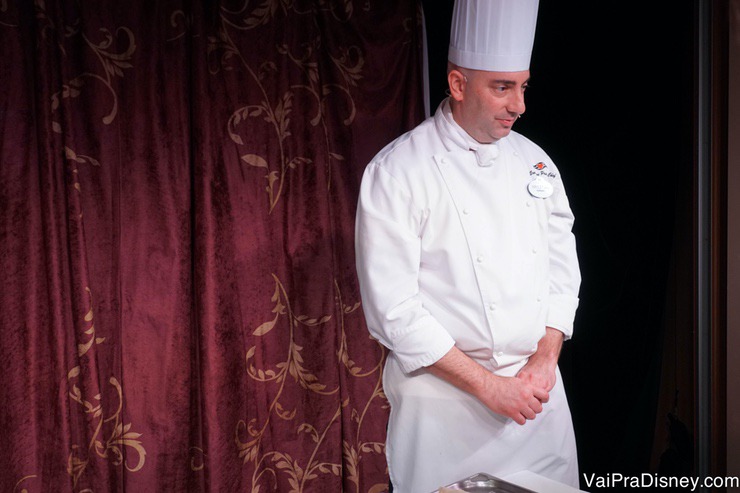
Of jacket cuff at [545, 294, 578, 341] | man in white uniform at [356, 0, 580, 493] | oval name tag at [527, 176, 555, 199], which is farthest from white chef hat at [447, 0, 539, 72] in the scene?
jacket cuff at [545, 294, 578, 341]

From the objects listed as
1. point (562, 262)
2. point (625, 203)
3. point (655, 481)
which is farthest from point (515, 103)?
point (655, 481)

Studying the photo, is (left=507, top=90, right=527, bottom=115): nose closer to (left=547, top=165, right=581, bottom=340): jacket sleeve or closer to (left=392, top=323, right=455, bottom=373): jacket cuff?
(left=547, top=165, right=581, bottom=340): jacket sleeve

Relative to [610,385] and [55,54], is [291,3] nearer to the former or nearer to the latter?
[55,54]

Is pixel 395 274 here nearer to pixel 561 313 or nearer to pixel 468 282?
pixel 468 282

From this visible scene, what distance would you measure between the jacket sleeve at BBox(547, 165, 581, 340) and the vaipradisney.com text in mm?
629

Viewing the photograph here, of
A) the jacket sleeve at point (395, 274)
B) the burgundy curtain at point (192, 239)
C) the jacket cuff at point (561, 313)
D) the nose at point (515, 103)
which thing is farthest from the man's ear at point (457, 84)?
the burgundy curtain at point (192, 239)

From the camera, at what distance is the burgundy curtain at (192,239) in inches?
77.7

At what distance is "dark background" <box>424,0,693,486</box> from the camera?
2.09 metres

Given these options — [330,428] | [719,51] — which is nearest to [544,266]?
[719,51]

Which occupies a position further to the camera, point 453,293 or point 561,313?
point 561,313

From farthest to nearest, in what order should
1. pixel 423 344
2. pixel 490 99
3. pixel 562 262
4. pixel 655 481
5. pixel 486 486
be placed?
pixel 655 481
pixel 562 262
pixel 490 99
pixel 423 344
pixel 486 486

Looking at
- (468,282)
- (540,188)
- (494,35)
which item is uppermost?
Answer: (494,35)

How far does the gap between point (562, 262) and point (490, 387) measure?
1.25 feet

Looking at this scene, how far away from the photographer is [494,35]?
62.5 inches
